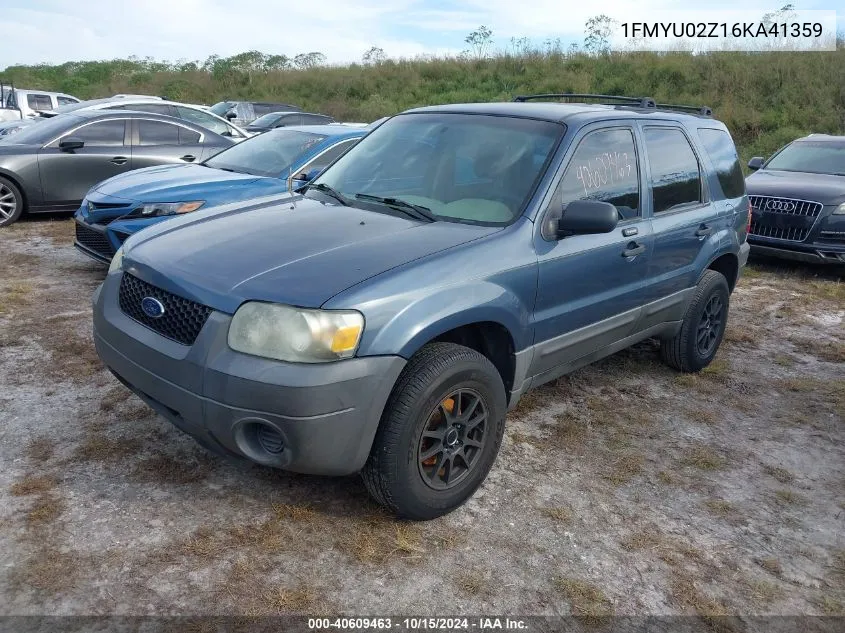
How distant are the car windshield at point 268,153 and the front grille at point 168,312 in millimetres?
3772

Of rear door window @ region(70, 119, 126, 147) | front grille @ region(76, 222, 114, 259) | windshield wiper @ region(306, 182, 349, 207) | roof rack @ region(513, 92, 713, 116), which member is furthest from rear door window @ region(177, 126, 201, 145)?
windshield wiper @ region(306, 182, 349, 207)

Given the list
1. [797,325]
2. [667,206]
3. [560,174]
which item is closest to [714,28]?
[797,325]

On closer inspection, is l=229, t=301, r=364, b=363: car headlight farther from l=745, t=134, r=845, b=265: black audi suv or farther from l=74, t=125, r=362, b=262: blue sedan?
l=745, t=134, r=845, b=265: black audi suv

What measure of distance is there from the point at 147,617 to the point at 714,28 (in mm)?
15585

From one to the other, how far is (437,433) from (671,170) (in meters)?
2.52

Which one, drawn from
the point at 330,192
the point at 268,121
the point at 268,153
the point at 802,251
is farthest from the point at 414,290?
the point at 268,121

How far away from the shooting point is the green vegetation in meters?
19.2

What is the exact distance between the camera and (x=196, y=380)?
2.80 metres

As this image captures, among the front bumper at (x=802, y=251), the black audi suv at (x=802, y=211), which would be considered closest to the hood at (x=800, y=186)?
the black audi suv at (x=802, y=211)

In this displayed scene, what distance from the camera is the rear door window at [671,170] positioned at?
4.34 meters

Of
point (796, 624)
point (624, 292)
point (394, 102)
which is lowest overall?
point (796, 624)

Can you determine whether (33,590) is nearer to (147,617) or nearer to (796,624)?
(147,617)

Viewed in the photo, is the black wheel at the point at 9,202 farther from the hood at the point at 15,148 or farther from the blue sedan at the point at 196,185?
the blue sedan at the point at 196,185

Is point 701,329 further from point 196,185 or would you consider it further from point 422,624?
point 196,185
